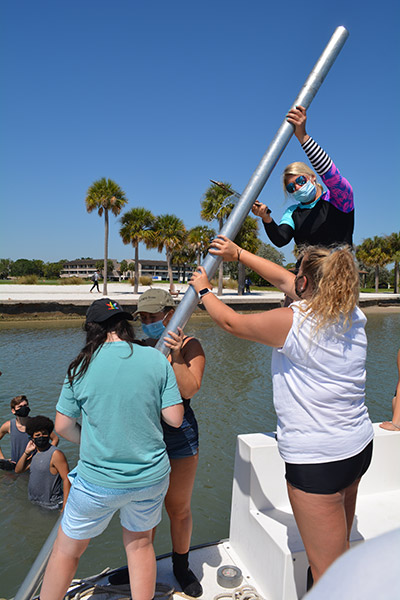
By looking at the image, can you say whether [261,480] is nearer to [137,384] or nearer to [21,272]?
[137,384]

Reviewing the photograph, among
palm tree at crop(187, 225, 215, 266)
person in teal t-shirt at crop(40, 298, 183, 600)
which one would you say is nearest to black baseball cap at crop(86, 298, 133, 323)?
person in teal t-shirt at crop(40, 298, 183, 600)

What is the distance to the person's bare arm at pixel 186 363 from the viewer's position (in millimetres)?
Result: 2180

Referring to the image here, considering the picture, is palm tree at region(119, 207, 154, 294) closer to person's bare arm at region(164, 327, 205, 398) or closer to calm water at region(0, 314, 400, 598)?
calm water at region(0, 314, 400, 598)

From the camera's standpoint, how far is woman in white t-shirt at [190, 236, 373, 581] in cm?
183

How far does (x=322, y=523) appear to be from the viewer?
1832 mm

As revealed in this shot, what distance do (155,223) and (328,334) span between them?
36.0 meters

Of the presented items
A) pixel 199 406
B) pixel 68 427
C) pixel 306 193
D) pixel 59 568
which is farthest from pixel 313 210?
pixel 199 406

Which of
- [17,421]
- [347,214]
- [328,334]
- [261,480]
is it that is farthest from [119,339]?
[17,421]

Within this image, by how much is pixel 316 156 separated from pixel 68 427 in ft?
6.26

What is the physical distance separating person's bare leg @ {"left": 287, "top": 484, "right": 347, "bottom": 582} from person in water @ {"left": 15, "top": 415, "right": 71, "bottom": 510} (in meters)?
3.44

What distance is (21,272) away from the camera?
9812 cm

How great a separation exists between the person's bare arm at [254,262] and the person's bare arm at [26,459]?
446 centimetres

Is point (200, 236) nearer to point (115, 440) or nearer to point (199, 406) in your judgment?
point (199, 406)

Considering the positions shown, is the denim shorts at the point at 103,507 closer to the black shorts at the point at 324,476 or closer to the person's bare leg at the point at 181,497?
the person's bare leg at the point at 181,497
